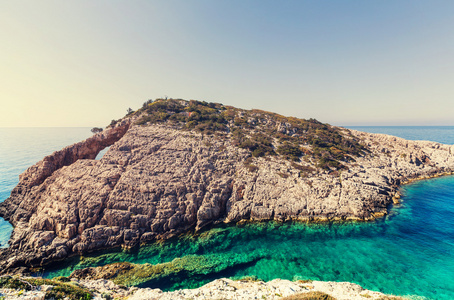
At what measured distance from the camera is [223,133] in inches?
1866

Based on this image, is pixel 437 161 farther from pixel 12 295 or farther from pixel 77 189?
pixel 77 189

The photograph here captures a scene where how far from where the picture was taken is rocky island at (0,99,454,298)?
2466 cm

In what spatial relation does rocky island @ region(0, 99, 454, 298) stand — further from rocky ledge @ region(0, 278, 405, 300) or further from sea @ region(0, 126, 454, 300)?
rocky ledge @ region(0, 278, 405, 300)

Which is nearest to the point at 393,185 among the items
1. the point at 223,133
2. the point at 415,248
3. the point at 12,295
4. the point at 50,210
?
the point at 415,248

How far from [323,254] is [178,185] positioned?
24967 millimetres

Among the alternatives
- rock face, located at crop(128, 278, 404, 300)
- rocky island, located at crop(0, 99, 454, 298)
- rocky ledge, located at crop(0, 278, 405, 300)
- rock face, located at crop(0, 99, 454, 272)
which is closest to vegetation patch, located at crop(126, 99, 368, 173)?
rocky island, located at crop(0, 99, 454, 298)

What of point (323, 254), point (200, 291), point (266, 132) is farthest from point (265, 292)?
point (266, 132)

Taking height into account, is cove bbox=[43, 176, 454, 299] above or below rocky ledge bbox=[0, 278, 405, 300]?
below

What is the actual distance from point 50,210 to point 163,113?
105 feet

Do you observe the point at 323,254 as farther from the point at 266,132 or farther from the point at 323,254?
the point at 266,132

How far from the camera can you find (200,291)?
14773 mm

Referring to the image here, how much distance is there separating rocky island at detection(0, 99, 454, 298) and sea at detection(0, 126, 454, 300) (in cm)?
221

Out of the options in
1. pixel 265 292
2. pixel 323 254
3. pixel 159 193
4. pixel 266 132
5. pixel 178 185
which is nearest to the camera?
pixel 265 292

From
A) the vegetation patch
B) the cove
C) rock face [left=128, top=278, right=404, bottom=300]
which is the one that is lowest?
the cove
